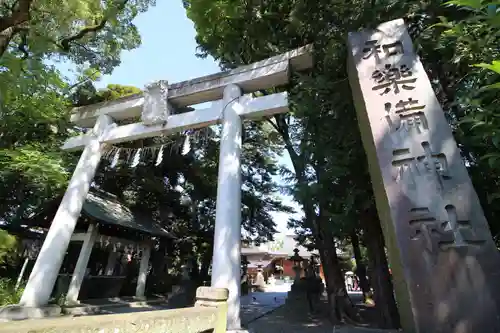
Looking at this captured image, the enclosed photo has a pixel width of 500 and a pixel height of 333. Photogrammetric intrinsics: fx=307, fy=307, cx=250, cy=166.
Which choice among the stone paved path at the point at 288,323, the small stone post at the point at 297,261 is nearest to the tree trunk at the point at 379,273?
the stone paved path at the point at 288,323

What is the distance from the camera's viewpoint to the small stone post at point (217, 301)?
2.76 meters

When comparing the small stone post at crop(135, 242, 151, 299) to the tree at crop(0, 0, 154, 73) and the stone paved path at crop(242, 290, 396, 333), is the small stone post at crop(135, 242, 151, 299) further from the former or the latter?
the tree at crop(0, 0, 154, 73)

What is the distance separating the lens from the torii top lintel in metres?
6.44

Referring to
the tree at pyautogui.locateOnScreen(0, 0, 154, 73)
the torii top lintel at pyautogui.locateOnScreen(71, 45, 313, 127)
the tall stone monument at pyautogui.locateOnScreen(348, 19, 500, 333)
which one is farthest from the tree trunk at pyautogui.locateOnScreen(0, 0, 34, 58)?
the tall stone monument at pyautogui.locateOnScreen(348, 19, 500, 333)

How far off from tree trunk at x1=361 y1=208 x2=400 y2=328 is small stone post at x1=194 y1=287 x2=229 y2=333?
14.8 ft

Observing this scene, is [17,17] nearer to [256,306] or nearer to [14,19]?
[14,19]

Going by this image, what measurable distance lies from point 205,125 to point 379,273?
506cm

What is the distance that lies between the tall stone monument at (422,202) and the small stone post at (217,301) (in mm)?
1814

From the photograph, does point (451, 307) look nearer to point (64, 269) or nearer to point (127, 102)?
point (127, 102)

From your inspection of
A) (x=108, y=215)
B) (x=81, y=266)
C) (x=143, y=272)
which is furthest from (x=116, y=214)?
(x=143, y=272)

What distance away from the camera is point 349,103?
5.49m

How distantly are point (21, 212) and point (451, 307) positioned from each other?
12.3 m

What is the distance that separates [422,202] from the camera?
134 inches

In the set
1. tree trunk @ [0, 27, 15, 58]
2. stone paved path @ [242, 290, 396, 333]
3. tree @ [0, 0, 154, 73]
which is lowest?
stone paved path @ [242, 290, 396, 333]
